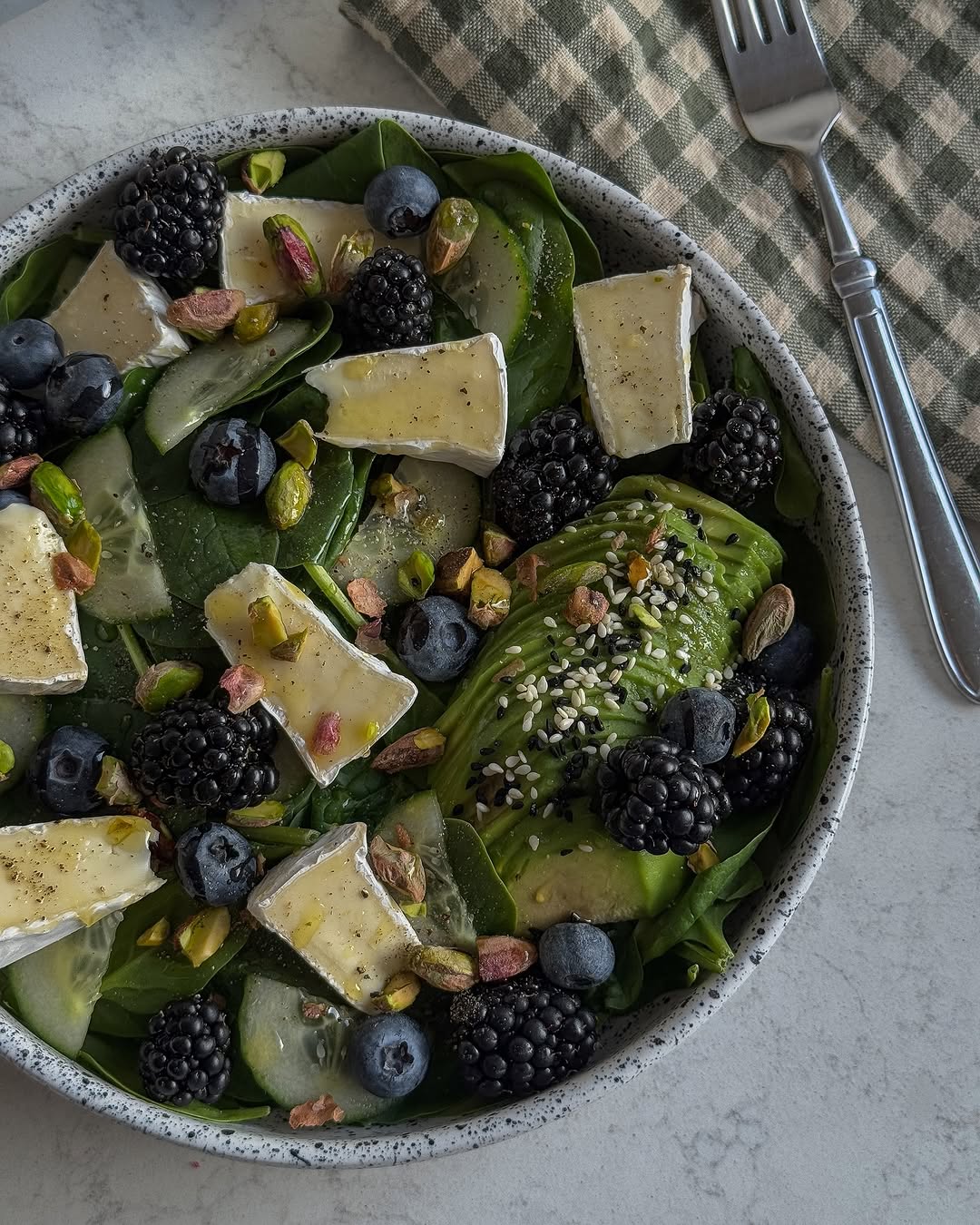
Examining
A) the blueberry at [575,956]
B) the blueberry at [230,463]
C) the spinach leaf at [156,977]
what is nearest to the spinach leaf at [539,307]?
the blueberry at [230,463]

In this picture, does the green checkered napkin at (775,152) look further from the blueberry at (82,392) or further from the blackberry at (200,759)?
the blackberry at (200,759)

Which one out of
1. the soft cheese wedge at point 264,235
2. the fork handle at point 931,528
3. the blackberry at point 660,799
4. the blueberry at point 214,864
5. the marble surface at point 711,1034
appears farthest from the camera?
the fork handle at point 931,528

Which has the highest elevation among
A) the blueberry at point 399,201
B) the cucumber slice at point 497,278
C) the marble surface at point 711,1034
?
the blueberry at point 399,201

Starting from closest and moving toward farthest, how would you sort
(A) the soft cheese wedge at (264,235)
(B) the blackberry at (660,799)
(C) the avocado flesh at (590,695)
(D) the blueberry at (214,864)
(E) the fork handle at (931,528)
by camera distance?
(B) the blackberry at (660,799) < (D) the blueberry at (214,864) < (C) the avocado flesh at (590,695) < (A) the soft cheese wedge at (264,235) < (E) the fork handle at (931,528)

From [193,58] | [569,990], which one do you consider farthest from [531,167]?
[569,990]

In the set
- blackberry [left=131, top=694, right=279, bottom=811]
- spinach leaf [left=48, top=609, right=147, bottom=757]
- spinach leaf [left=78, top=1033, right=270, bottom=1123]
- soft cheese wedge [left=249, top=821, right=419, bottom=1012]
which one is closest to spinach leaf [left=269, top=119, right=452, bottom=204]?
spinach leaf [left=48, top=609, right=147, bottom=757]

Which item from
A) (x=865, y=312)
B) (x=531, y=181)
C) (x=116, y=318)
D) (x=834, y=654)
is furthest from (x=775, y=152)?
(x=116, y=318)

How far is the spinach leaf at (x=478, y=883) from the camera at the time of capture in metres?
2.21

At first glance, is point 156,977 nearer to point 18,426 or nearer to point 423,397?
point 18,426

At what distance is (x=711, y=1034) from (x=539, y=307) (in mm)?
1718

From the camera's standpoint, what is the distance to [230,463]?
221 centimetres

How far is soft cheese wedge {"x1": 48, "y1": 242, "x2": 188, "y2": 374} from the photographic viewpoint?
89.8 inches

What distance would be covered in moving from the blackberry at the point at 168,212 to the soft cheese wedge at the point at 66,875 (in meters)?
1.12

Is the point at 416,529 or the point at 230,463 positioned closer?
the point at 230,463
